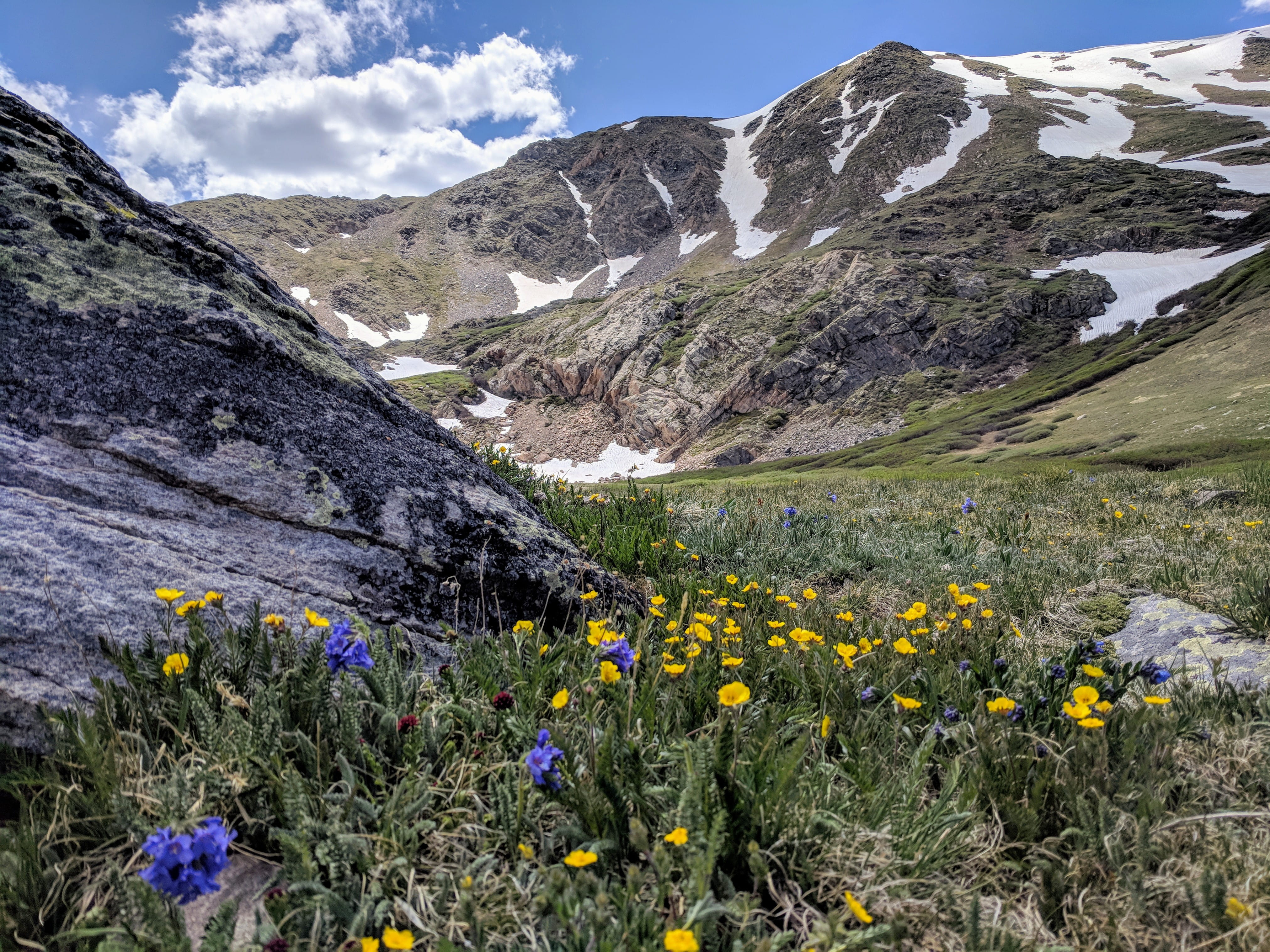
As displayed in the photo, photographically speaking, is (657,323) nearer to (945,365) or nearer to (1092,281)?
(945,365)

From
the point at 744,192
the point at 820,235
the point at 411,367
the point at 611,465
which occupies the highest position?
the point at 744,192

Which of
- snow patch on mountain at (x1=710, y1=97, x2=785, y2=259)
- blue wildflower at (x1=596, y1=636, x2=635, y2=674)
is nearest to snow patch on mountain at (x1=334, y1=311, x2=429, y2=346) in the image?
snow patch on mountain at (x1=710, y1=97, x2=785, y2=259)

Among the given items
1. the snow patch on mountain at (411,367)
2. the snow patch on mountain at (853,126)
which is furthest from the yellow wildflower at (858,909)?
the snow patch on mountain at (853,126)

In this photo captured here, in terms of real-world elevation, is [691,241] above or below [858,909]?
above

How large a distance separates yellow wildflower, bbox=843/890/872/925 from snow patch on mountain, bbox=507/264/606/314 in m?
165

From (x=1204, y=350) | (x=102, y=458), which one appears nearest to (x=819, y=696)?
(x=102, y=458)

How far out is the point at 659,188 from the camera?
177 metres

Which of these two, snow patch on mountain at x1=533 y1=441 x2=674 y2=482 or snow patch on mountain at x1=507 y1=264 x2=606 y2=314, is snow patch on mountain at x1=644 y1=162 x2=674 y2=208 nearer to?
snow patch on mountain at x1=507 y1=264 x2=606 y2=314

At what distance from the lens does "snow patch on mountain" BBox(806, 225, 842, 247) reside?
11906 centimetres

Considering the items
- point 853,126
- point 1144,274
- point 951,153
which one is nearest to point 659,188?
point 853,126

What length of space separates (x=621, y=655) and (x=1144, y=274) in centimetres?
10201

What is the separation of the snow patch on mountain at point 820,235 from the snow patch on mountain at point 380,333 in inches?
4068

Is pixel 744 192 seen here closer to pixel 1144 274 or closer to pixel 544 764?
pixel 1144 274

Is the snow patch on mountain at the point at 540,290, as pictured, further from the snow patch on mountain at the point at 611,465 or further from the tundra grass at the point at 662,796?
the tundra grass at the point at 662,796
